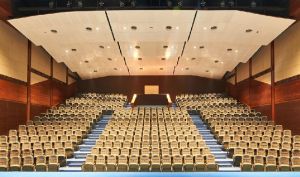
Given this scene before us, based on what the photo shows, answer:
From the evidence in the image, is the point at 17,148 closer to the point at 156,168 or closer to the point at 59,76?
the point at 156,168

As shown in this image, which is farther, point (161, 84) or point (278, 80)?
point (161, 84)

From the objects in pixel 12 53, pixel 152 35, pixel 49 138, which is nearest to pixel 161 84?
pixel 152 35

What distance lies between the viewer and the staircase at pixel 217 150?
8.23 metres

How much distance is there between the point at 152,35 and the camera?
1163 centimetres

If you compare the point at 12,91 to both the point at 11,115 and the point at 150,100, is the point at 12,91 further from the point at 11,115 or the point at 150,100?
the point at 150,100

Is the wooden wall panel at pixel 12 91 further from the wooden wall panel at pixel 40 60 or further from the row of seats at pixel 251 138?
the row of seats at pixel 251 138

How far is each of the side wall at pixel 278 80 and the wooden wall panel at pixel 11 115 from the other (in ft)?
25.7

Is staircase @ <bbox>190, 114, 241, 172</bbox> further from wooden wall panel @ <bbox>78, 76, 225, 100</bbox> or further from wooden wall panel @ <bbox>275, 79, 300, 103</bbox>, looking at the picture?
wooden wall panel @ <bbox>78, 76, 225, 100</bbox>

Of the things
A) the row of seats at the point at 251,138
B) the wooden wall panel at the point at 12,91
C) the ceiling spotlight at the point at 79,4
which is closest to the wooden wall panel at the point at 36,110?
the wooden wall panel at the point at 12,91

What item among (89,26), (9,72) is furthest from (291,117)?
(9,72)

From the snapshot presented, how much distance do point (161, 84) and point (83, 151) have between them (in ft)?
35.1

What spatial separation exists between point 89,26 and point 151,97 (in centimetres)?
768

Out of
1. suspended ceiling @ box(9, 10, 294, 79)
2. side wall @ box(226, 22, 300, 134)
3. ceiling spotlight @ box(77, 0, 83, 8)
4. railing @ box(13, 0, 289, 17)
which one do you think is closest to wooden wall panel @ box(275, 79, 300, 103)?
side wall @ box(226, 22, 300, 134)

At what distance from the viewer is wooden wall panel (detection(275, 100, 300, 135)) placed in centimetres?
1040
